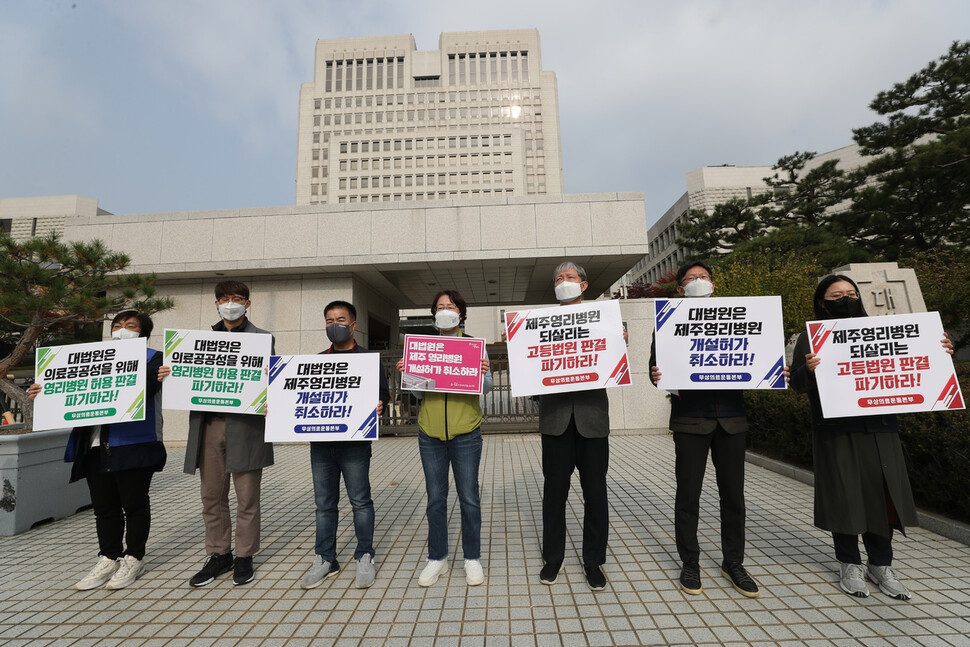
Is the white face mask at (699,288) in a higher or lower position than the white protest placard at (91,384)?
higher

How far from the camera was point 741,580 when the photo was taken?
9.68 feet

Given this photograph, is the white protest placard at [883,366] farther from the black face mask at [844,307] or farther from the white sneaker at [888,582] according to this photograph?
the white sneaker at [888,582]

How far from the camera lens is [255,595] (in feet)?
10.2

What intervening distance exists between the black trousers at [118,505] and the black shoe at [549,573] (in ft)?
10.2

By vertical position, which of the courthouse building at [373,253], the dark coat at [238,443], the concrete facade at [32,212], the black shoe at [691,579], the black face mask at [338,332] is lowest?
the black shoe at [691,579]

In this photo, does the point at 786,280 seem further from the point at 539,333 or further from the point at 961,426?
the point at 539,333

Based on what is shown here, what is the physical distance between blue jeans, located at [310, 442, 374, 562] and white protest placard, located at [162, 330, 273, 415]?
62 centimetres

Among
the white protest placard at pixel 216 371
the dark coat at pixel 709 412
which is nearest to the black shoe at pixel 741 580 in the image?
the dark coat at pixel 709 412

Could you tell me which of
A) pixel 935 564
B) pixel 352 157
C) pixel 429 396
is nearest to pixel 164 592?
pixel 429 396

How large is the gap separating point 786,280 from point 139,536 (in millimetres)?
13960

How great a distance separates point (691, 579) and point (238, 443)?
136 inches

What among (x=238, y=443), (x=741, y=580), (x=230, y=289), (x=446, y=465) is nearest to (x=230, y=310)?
(x=230, y=289)

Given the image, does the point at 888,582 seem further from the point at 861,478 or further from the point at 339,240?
the point at 339,240

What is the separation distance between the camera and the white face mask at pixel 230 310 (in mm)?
3498
